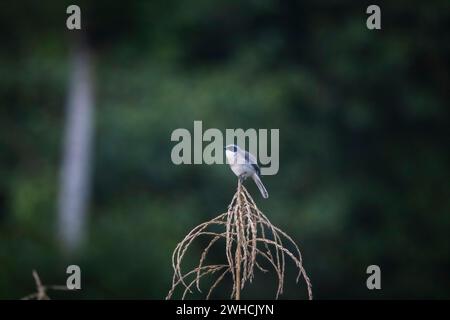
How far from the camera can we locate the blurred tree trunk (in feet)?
46.4

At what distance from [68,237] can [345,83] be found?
7.26 metres

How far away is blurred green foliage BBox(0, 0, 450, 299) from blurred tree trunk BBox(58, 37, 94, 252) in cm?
29

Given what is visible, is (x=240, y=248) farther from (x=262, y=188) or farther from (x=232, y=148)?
(x=232, y=148)

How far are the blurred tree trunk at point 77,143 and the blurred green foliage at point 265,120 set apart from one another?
0.95 ft

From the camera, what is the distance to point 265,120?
15.6 meters

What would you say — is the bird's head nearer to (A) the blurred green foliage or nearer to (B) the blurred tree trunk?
(A) the blurred green foliage

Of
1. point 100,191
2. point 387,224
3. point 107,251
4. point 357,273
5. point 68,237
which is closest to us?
point 107,251

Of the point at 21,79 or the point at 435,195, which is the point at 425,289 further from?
the point at 21,79

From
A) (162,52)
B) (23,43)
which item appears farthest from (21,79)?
(162,52)

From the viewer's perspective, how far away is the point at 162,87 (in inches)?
625

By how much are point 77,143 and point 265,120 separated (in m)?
3.37

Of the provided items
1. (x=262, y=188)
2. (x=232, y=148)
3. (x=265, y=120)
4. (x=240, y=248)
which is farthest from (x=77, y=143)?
(x=240, y=248)

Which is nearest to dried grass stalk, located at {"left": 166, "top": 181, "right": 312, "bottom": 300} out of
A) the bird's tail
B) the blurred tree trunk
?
the bird's tail

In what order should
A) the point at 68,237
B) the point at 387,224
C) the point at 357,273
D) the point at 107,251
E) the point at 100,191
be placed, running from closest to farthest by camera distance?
1. the point at 107,251
2. the point at 68,237
3. the point at 100,191
4. the point at 357,273
5. the point at 387,224
